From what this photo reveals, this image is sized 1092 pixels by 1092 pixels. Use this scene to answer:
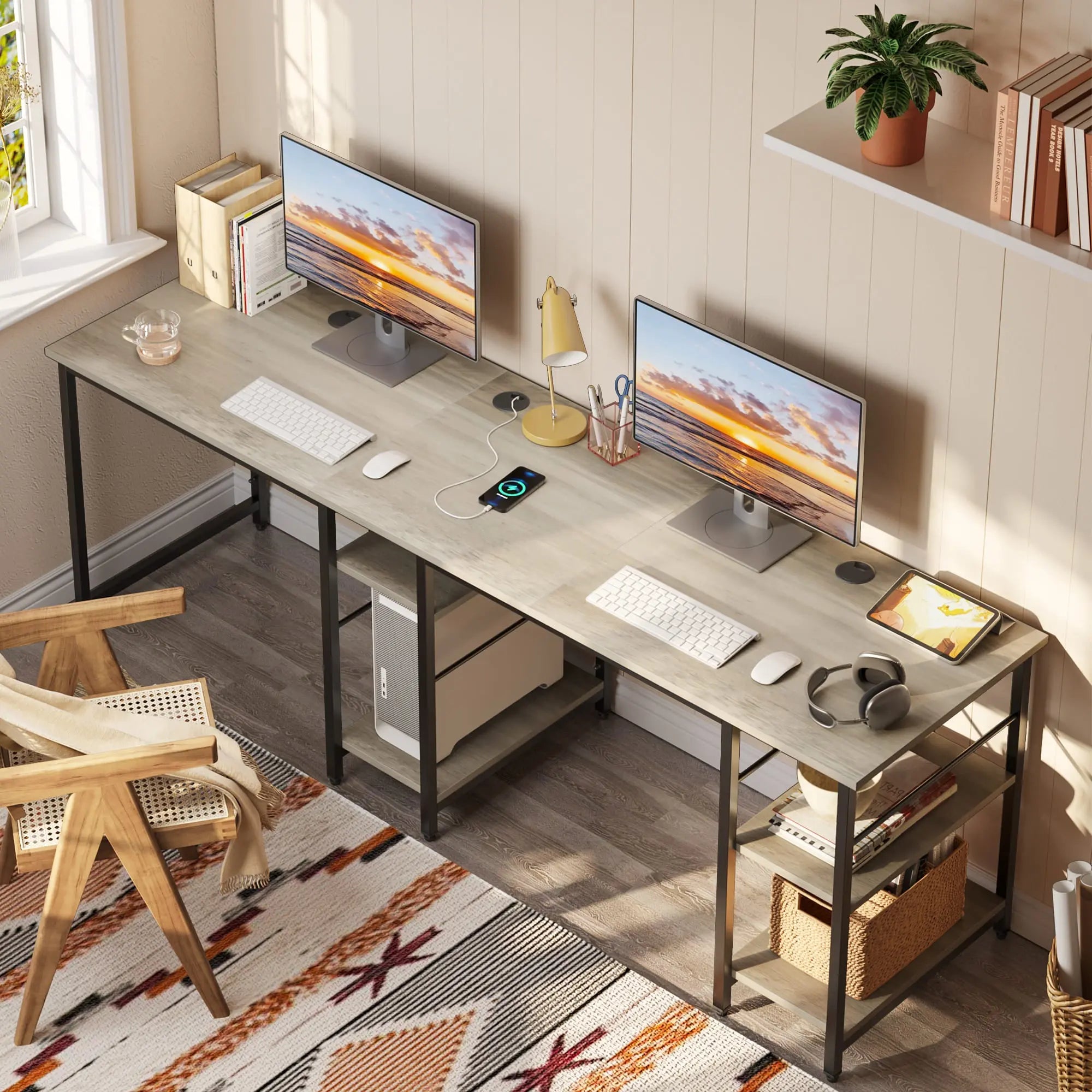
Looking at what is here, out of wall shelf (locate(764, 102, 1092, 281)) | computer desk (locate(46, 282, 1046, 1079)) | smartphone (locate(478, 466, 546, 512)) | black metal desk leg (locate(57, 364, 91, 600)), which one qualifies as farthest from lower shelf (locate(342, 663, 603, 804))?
wall shelf (locate(764, 102, 1092, 281))

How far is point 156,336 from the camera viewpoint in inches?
162

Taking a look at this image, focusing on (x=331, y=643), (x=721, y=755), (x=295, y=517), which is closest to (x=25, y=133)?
(x=295, y=517)

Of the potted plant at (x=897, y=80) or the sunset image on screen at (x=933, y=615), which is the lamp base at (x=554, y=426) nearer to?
the sunset image on screen at (x=933, y=615)

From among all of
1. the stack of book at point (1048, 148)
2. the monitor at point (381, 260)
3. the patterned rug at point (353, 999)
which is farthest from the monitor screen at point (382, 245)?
the stack of book at point (1048, 148)

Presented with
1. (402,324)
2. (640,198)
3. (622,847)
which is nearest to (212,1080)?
(622,847)

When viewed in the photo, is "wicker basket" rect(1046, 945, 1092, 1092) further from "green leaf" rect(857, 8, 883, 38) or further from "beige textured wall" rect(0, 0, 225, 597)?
"beige textured wall" rect(0, 0, 225, 597)

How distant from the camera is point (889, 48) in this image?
9.52 ft

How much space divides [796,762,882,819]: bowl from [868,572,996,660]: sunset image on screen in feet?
0.93

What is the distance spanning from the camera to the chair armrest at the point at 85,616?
3.51 meters

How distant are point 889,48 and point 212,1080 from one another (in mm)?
2261

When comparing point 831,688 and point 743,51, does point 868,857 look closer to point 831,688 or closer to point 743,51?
point 831,688

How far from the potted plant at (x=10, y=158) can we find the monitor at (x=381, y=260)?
632 millimetres

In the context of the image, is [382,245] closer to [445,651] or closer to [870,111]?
[445,651]

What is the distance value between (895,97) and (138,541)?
2.62 m
